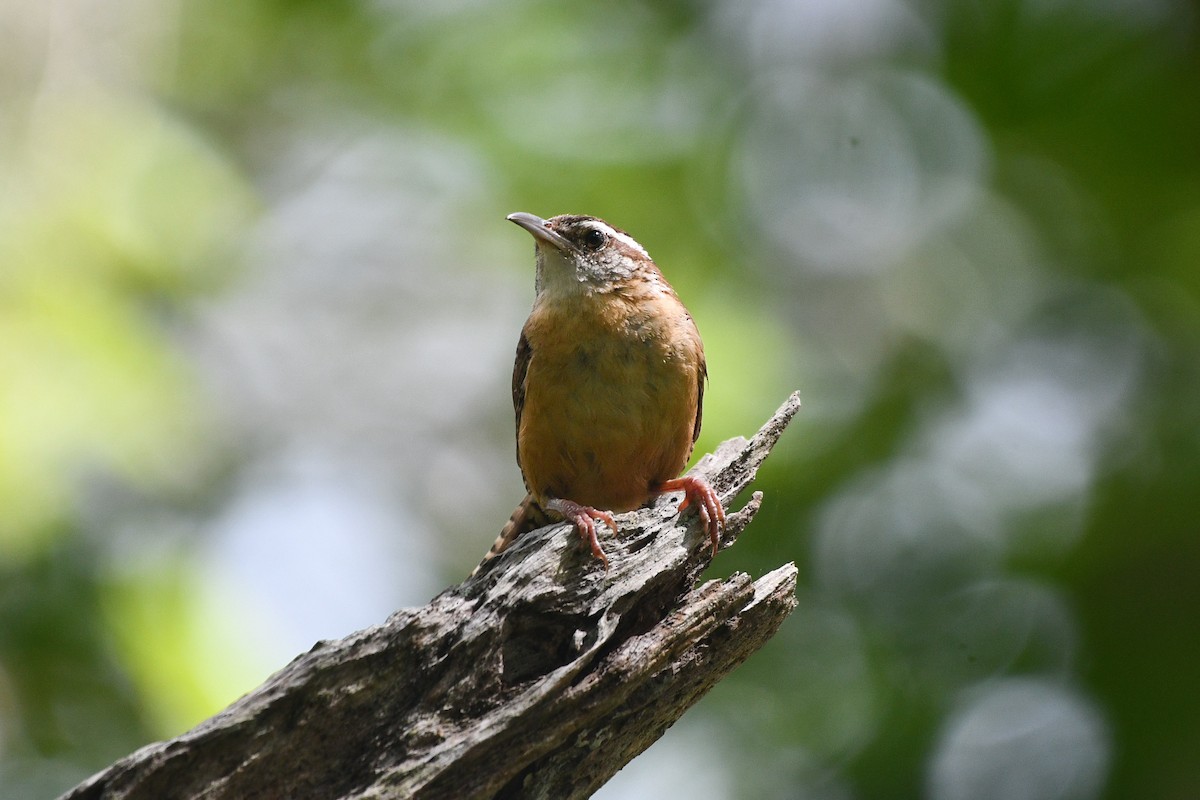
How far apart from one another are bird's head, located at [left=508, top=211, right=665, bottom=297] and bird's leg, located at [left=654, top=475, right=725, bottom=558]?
132cm

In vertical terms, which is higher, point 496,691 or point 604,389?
point 604,389

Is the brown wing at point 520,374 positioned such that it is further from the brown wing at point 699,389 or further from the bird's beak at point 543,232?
the brown wing at point 699,389

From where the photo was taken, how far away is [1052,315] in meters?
9.63

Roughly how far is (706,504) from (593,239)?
1870mm

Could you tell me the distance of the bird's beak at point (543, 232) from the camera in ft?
17.9

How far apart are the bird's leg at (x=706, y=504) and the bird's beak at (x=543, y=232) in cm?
161

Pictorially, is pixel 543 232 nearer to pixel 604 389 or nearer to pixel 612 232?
pixel 612 232

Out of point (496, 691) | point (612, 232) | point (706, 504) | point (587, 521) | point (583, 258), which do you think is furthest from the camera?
point (612, 232)

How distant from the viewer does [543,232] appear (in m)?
5.46

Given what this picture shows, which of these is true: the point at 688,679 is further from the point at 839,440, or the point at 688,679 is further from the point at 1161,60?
the point at 1161,60

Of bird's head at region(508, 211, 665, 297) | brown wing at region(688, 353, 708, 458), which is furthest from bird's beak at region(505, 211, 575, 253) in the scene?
brown wing at region(688, 353, 708, 458)

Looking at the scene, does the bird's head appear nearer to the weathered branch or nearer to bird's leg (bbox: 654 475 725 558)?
bird's leg (bbox: 654 475 725 558)

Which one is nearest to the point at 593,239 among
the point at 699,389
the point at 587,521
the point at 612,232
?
the point at 612,232

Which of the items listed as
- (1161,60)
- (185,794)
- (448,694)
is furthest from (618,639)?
(1161,60)
